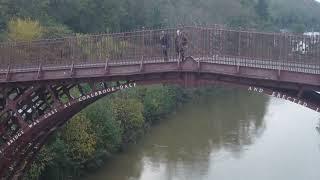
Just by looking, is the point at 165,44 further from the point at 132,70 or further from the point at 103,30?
the point at 103,30

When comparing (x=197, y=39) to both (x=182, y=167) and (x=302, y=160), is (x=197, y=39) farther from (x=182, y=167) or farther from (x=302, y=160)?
(x=302, y=160)

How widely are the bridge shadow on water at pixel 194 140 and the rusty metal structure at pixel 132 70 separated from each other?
1065 centimetres

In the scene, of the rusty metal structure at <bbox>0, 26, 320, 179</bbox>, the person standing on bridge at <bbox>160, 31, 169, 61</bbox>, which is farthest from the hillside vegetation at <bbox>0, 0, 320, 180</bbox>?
the person standing on bridge at <bbox>160, 31, 169, 61</bbox>

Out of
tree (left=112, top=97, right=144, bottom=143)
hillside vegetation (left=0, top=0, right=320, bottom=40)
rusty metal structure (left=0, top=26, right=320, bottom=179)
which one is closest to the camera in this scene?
rusty metal structure (left=0, top=26, right=320, bottom=179)

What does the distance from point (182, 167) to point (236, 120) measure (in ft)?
62.2

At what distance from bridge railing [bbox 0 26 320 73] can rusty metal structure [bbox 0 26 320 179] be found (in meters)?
0.04

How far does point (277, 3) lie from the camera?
159 metres

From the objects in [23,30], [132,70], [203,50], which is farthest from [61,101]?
[23,30]

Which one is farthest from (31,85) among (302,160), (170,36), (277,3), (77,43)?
(277,3)

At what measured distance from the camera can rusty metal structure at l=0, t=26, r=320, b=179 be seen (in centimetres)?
2234

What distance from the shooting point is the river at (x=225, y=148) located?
36.9 meters

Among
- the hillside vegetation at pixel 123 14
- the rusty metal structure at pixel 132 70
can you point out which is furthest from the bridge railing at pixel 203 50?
the hillside vegetation at pixel 123 14

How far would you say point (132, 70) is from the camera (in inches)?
942

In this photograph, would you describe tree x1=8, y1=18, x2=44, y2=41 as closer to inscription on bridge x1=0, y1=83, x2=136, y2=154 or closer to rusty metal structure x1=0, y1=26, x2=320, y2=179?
rusty metal structure x1=0, y1=26, x2=320, y2=179
